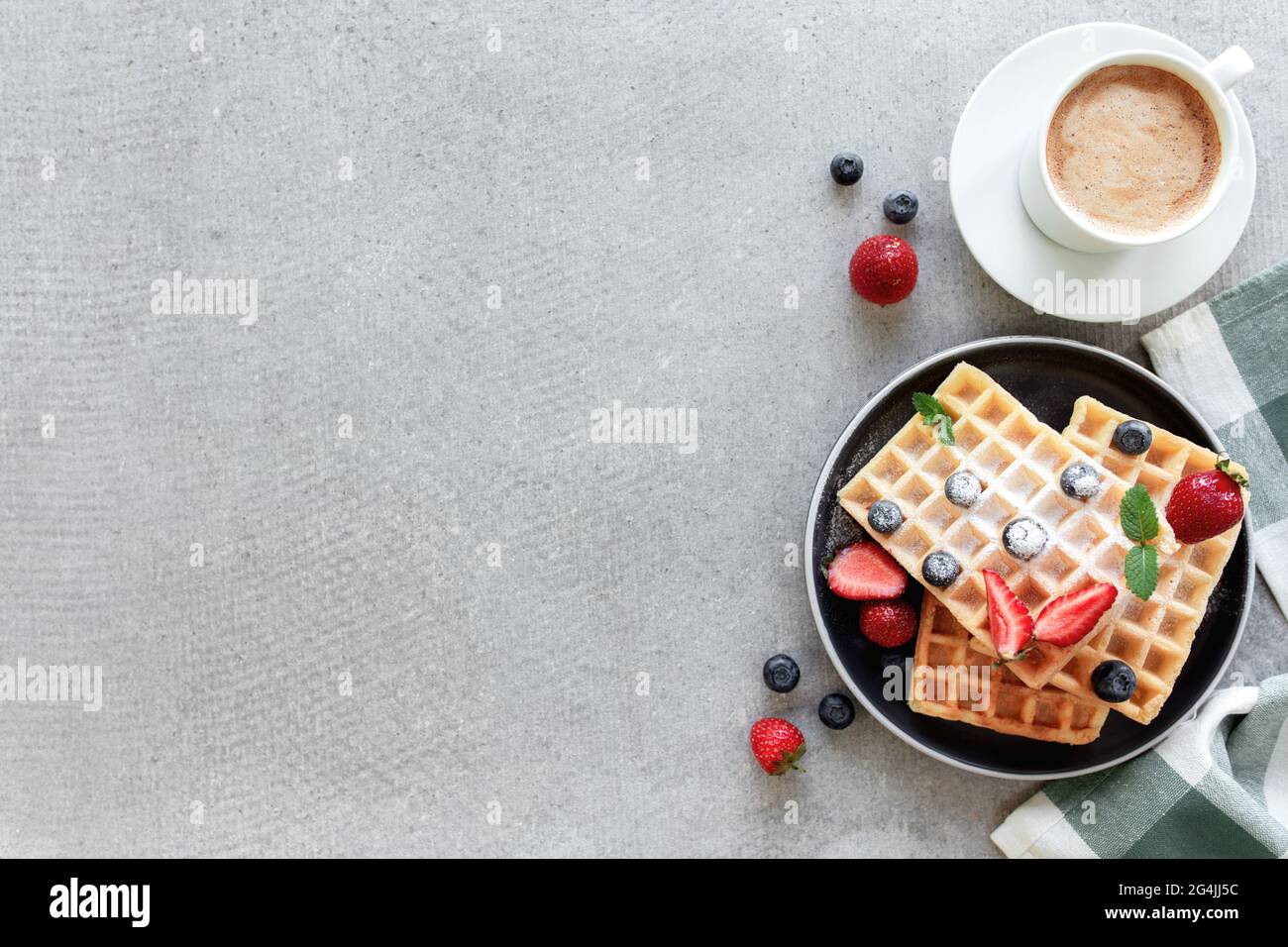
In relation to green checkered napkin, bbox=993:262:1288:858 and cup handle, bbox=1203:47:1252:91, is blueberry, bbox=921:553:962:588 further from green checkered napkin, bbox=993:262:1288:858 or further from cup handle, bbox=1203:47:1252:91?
cup handle, bbox=1203:47:1252:91

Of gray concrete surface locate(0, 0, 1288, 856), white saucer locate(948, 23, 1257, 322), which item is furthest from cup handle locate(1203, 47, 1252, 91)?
gray concrete surface locate(0, 0, 1288, 856)

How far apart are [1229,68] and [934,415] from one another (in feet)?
2.07

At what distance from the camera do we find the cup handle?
140 cm

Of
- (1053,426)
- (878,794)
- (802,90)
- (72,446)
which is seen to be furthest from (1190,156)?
(72,446)

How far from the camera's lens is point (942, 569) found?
148cm

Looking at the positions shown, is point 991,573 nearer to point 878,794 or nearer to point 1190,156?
point 878,794

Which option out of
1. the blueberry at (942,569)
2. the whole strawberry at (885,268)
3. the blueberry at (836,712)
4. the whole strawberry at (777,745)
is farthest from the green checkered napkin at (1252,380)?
the whole strawberry at (777,745)

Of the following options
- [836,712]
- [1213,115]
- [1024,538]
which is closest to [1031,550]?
[1024,538]

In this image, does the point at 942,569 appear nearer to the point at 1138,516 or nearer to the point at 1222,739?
the point at 1138,516

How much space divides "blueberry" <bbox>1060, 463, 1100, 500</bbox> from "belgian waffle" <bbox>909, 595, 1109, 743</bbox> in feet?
0.88

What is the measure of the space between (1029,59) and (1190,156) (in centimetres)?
29

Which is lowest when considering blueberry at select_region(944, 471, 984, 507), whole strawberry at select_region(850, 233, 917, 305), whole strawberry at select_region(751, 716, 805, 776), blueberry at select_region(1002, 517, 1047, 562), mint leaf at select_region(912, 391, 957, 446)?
whole strawberry at select_region(751, 716, 805, 776)

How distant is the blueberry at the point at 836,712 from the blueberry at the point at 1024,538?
39 centimetres

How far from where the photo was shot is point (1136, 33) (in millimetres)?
1563
